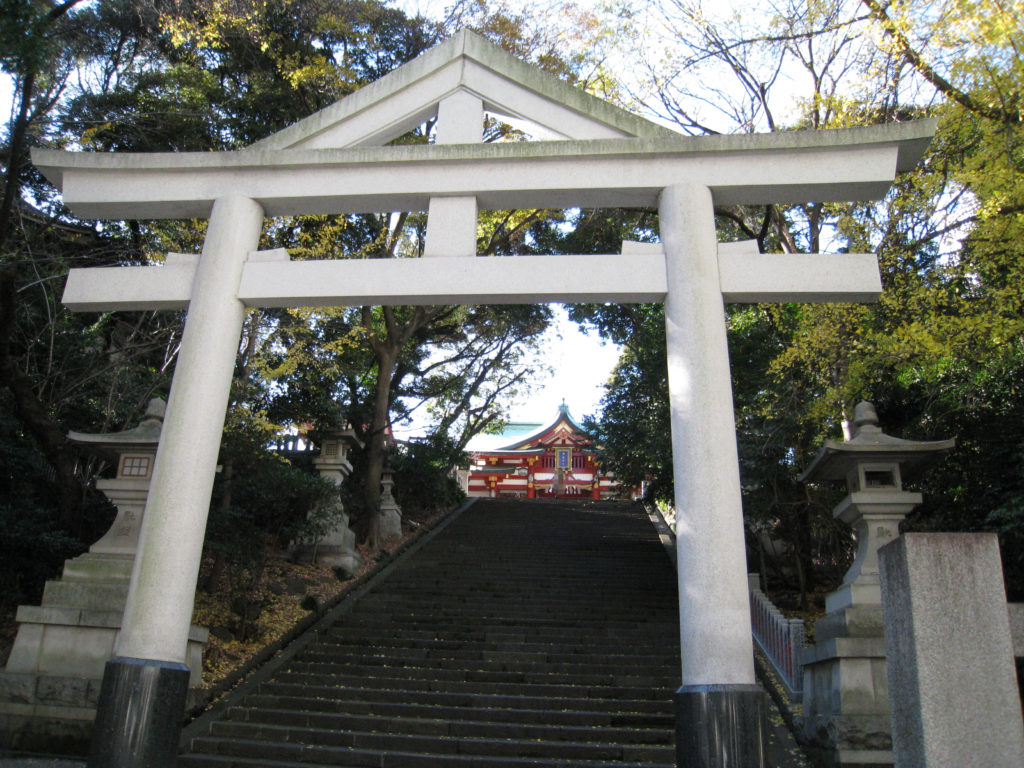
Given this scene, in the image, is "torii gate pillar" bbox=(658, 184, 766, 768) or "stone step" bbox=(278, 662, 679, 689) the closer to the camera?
"torii gate pillar" bbox=(658, 184, 766, 768)

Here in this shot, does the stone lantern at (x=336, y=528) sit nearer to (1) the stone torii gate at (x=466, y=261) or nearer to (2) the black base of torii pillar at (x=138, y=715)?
(1) the stone torii gate at (x=466, y=261)

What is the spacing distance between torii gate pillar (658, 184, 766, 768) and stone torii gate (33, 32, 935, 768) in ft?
0.04

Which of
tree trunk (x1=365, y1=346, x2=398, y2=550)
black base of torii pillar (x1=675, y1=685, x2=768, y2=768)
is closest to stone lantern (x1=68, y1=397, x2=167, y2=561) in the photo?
black base of torii pillar (x1=675, y1=685, x2=768, y2=768)

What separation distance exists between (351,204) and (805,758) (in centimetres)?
625

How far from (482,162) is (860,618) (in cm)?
489

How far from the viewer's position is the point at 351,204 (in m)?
6.04

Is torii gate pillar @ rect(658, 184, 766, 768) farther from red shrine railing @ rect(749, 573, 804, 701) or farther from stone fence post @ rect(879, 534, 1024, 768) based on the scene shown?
red shrine railing @ rect(749, 573, 804, 701)

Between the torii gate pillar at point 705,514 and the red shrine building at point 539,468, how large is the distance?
25037 millimetres

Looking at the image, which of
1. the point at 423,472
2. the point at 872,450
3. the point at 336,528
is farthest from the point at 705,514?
the point at 423,472

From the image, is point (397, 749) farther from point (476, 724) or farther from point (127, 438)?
point (127, 438)

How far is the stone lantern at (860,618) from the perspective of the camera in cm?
614

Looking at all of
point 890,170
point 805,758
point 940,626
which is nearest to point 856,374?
point 890,170

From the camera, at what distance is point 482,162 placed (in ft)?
19.1

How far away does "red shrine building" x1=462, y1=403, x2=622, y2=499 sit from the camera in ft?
99.7
